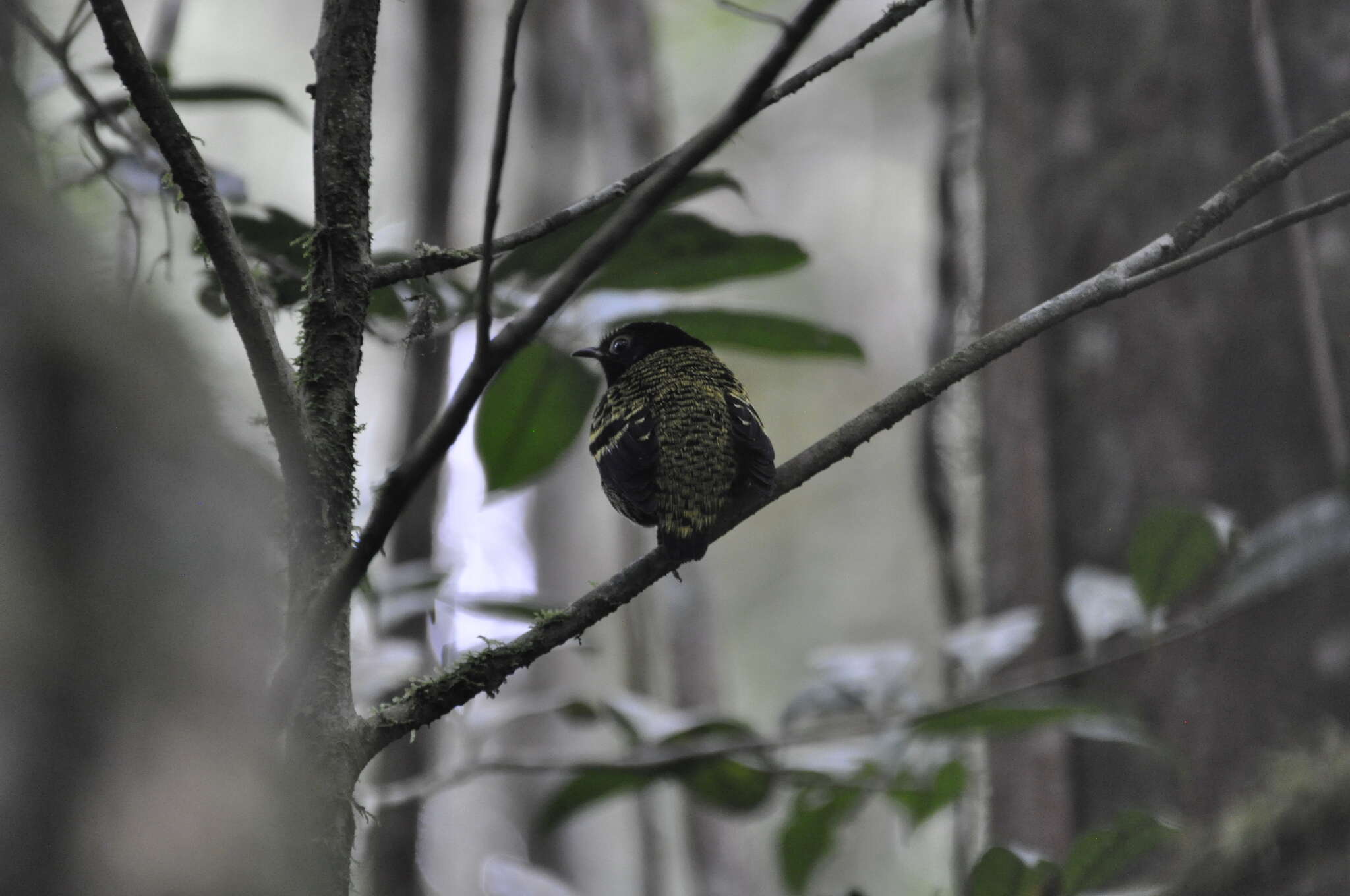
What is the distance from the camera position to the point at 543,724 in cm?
718

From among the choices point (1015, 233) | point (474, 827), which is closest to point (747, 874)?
point (1015, 233)

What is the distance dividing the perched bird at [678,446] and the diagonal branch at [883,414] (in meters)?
0.78

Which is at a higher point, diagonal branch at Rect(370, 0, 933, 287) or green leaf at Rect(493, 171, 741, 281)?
green leaf at Rect(493, 171, 741, 281)

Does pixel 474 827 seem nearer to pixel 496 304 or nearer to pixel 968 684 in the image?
pixel 968 684

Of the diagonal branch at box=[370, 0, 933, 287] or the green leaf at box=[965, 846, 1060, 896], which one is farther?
the green leaf at box=[965, 846, 1060, 896]

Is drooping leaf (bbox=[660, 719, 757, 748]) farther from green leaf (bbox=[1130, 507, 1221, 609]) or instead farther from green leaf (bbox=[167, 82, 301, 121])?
green leaf (bbox=[167, 82, 301, 121])

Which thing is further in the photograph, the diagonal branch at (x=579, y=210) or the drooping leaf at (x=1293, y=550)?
the drooping leaf at (x=1293, y=550)

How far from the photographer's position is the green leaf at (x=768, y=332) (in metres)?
2.79

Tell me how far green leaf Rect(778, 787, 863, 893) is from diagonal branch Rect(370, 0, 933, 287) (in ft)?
6.91

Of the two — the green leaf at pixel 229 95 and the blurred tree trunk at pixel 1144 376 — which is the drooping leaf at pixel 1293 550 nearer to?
the blurred tree trunk at pixel 1144 376

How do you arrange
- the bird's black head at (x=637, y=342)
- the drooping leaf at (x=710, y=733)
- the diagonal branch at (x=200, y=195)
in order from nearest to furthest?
the diagonal branch at (x=200, y=195) → the drooping leaf at (x=710, y=733) → the bird's black head at (x=637, y=342)

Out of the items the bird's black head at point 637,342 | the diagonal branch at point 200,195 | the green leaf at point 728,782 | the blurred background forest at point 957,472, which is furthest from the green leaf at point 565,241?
the green leaf at point 728,782

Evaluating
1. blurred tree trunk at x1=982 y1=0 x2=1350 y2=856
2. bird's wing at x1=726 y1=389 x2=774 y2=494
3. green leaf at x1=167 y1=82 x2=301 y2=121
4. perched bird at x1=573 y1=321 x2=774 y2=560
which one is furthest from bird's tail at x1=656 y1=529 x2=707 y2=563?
blurred tree trunk at x1=982 y1=0 x2=1350 y2=856

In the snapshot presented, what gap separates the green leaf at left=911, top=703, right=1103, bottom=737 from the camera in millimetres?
2576
